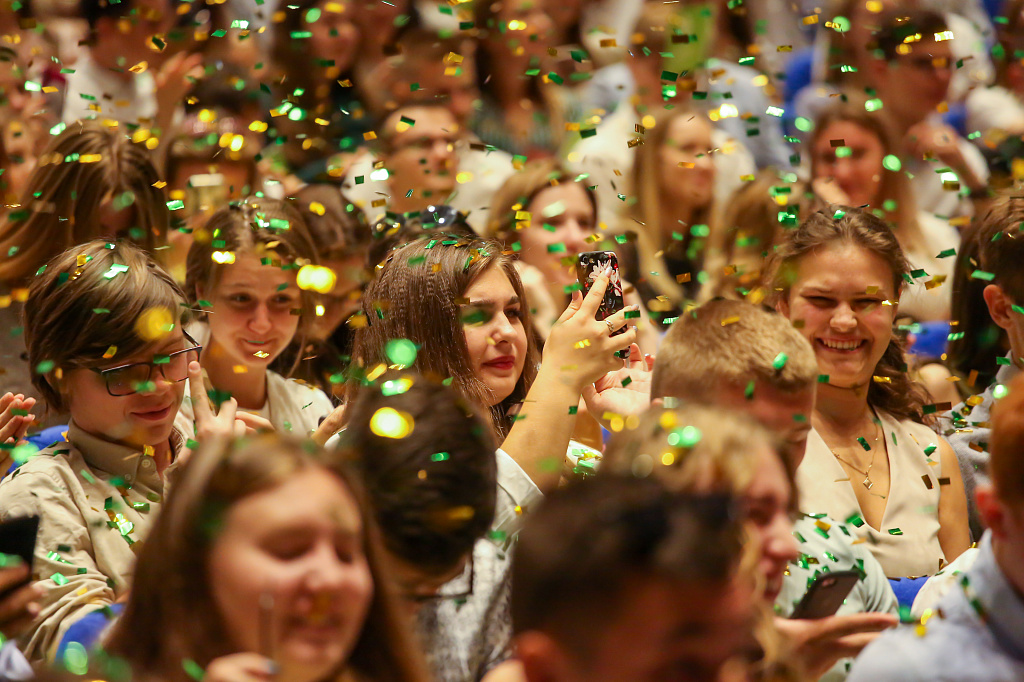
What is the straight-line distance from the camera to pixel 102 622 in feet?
6.86

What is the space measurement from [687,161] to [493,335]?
199 centimetres

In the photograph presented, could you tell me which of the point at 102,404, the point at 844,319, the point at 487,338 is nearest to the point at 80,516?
the point at 102,404

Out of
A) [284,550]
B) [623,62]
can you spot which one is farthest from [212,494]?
[623,62]

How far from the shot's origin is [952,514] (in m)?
2.93

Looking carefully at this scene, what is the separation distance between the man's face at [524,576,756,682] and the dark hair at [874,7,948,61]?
166 inches

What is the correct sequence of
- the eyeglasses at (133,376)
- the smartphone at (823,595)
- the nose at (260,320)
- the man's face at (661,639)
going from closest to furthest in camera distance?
the man's face at (661,639) < the smartphone at (823,595) < the eyeglasses at (133,376) < the nose at (260,320)

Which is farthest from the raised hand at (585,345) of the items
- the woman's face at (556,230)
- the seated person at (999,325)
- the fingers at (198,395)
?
the woman's face at (556,230)

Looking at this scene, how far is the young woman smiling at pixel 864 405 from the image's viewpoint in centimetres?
285

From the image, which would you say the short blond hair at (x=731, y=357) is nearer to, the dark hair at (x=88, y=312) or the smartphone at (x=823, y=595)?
the smartphone at (x=823, y=595)

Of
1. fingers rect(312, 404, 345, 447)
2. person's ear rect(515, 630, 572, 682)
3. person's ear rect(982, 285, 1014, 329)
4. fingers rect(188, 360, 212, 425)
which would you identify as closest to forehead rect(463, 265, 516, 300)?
fingers rect(312, 404, 345, 447)

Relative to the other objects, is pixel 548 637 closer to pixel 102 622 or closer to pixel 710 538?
pixel 710 538

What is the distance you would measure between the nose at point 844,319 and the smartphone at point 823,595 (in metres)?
1.05

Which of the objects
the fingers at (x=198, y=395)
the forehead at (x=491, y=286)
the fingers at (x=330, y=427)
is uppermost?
the forehead at (x=491, y=286)

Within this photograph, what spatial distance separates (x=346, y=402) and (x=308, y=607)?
1.22m
